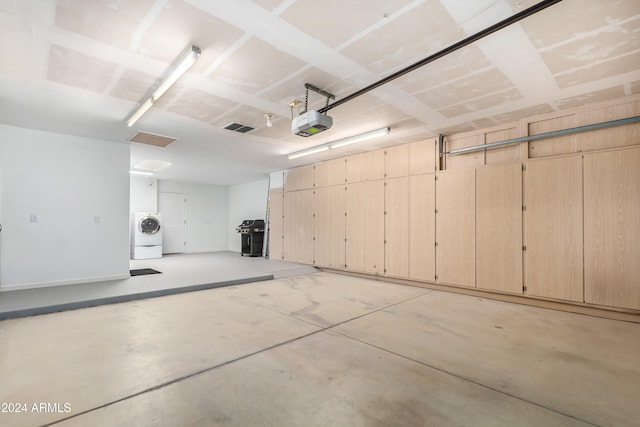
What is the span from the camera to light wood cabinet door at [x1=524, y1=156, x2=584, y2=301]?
157 inches

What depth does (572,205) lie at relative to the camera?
402cm

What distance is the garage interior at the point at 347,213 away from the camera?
6.93ft

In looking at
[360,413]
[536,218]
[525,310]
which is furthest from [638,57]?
[360,413]

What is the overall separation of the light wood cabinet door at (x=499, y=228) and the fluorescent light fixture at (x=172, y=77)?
4.52 m

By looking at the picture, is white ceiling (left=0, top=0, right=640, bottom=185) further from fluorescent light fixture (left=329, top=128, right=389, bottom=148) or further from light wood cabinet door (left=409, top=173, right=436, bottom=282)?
light wood cabinet door (left=409, top=173, right=436, bottom=282)

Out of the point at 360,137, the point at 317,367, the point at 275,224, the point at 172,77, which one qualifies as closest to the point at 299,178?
the point at 275,224

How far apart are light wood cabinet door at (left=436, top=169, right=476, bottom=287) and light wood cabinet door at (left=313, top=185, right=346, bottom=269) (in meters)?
2.27

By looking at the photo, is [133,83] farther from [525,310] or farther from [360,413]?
[525,310]

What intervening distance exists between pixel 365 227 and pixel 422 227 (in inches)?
51.3

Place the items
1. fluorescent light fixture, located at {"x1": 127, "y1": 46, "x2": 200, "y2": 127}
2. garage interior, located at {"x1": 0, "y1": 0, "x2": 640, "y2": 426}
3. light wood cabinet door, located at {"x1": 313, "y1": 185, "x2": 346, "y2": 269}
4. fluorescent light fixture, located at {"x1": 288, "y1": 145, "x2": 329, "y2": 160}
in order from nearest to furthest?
garage interior, located at {"x1": 0, "y1": 0, "x2": 640, "y2": 426}
fluorescent light fixture, located at {"x1": 127, "y1": 46, "x2": 200, "y2": 127}
fluorescent light fixture, located at {"x1": 288, "y1": 145, "x2": 329, "y2": 160}
light wood cabinet door, located at {"x1": 313, "y1": 185, "x2": 346, "y2": 269}

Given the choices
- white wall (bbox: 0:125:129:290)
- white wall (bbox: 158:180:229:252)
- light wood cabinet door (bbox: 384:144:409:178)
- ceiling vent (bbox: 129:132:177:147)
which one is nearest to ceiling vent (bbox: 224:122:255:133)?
ceiling vent (bbox: 129:132:177:147)


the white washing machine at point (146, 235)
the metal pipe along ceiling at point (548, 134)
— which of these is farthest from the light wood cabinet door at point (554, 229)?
the white washing machine at point (146, 235)

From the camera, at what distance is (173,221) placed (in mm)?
10414

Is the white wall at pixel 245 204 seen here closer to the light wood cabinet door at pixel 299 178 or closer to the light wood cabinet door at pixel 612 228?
the light wood cabinet door at pixel 299 178
